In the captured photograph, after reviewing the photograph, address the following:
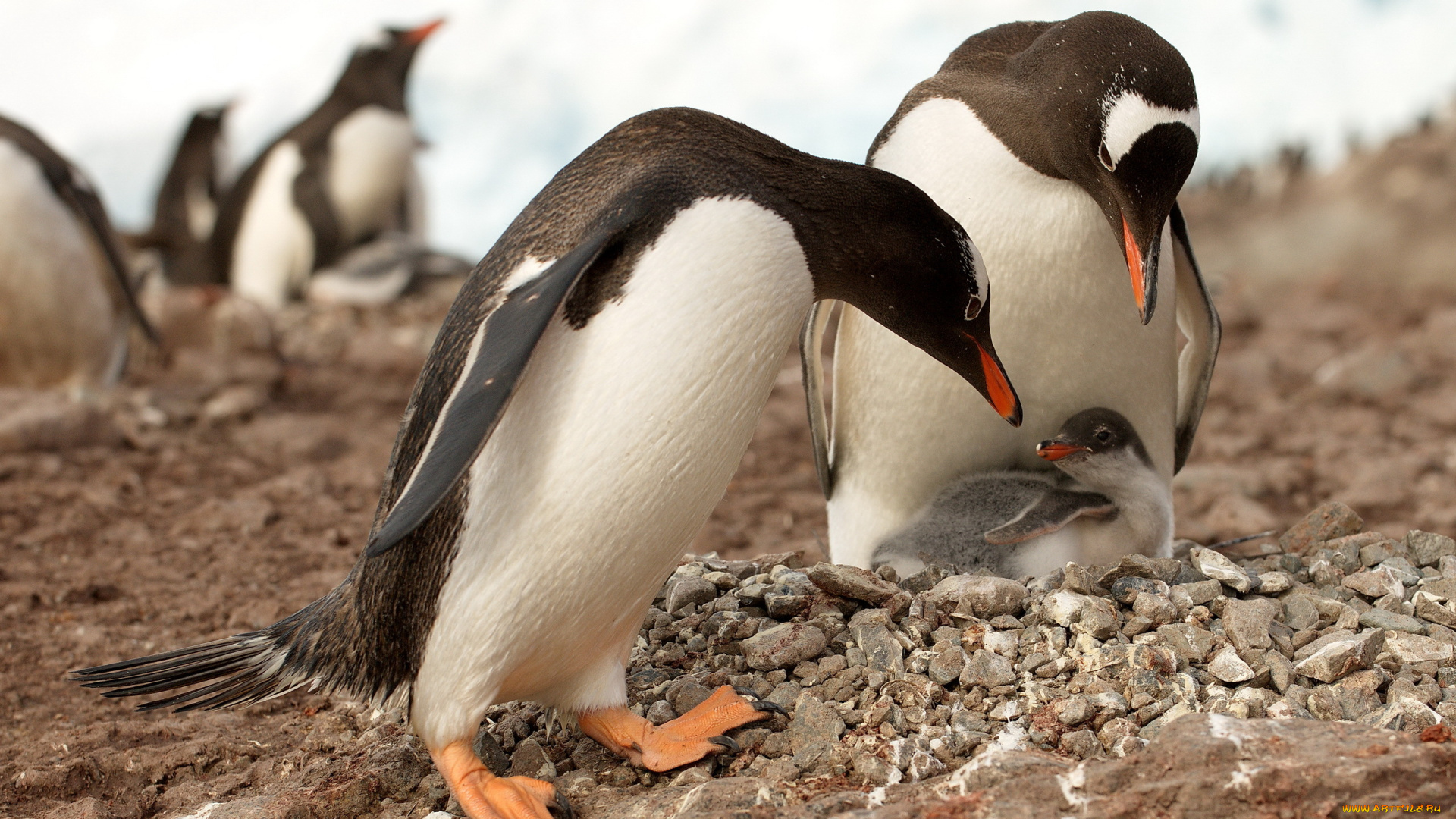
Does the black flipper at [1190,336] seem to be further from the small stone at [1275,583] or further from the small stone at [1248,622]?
the small stone at [1248,622]

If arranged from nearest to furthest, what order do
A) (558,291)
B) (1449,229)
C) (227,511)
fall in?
(558,291)
(227,511)
(1449,229)

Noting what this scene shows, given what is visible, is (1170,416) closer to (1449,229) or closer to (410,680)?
(410,680)

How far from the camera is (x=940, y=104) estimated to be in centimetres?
320

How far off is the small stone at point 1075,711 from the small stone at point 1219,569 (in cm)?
67

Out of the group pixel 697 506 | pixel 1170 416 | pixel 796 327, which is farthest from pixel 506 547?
pixel 1170 416

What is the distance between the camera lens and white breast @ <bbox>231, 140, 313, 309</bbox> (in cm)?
1027

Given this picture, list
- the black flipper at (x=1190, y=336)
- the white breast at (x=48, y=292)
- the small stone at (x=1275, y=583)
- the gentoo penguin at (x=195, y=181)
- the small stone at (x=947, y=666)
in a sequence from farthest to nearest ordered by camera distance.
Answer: the gentoo penguin at (x=195, y=181)
the white breast at (x=48, y=292)
the black flipper at (x=1190, y=336)
the small stone at (x=1275, y=583)
the small stone at (x=947, y=666)

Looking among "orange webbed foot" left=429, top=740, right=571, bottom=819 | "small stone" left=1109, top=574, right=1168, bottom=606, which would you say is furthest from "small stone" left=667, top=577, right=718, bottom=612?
"small stone" left=1109, top=574, right=1168, bottom=606

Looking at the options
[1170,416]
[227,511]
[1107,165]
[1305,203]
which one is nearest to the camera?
[1107,165]

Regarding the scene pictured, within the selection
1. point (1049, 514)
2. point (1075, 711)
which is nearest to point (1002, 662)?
point (1075, 711)

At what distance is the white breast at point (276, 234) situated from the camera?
10.3 meters

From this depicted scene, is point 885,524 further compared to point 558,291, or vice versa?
point 885,524

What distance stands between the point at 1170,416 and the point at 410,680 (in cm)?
213

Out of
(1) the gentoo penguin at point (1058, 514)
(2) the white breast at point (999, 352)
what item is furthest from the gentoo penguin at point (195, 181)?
(1) the gentoo penguin at point (1058, 514)
